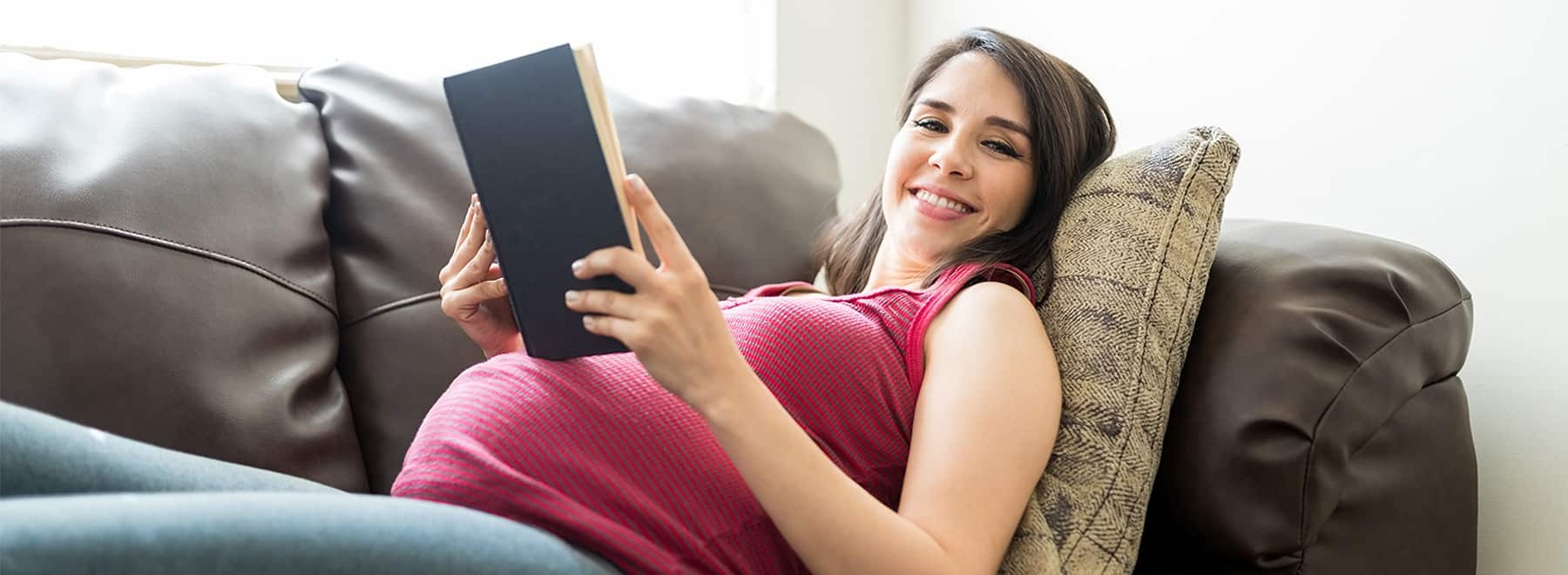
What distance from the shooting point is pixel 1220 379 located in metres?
1.02

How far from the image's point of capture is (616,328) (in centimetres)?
78

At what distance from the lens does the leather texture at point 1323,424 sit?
3.16 ft

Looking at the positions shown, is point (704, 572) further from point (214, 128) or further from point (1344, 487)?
point (214, 128)

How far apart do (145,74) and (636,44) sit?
36.5 inches

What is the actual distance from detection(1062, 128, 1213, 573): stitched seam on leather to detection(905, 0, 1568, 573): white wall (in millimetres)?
384

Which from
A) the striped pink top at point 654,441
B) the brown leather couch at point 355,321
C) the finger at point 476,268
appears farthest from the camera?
the finger at point 476,268

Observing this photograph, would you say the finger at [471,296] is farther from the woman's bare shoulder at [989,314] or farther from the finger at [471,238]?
the woman's bare shoulder at [989,314]

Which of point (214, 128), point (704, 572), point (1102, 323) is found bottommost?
point (704, 572)

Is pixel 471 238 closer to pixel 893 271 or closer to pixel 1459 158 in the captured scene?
pixel 893 271

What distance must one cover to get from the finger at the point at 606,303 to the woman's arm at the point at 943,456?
3.5 inches

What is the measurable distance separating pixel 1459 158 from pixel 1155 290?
511mm

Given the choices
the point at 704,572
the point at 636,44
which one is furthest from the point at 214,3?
the point at 704,572

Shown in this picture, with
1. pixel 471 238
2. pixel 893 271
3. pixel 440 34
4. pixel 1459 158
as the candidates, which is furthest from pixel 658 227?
pixel 440 34

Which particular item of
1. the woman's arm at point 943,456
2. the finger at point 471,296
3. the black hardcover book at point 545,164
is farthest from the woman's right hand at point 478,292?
the woman's arm at point 943,456
